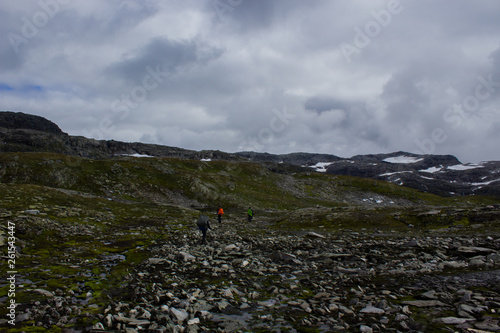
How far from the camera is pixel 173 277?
503 inches

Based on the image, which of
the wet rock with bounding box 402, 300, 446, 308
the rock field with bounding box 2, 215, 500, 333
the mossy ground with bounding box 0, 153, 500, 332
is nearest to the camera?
the rock field with bounding box 2, 215, 500, 333

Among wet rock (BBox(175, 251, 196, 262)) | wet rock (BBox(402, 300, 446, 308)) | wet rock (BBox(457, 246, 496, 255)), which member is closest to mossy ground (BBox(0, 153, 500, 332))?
wet rock (BBox(175, 251, 196, 262))

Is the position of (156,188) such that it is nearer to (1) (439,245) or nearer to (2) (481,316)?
(1) (439,245)

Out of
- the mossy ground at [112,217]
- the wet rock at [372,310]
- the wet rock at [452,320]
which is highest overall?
the wet rock at [452,320]

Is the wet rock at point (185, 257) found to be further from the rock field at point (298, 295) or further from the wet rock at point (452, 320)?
the wet rock at point (452, 320)

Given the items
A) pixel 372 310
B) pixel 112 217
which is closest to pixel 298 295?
pixel 372 310

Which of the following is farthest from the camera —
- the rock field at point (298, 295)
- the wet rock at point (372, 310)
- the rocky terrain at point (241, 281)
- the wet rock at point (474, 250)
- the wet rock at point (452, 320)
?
the wet rock at point (474, 250)

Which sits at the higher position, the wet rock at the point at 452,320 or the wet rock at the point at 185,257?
the wet rock at the point at 452,320

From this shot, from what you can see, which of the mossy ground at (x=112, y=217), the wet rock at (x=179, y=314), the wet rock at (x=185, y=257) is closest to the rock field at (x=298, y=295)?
the wet rock at (x=179, y=314)

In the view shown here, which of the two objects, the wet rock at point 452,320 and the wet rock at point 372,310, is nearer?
the wet rock at point 452,320

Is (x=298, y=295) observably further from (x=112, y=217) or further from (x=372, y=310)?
(x=112, y=217)

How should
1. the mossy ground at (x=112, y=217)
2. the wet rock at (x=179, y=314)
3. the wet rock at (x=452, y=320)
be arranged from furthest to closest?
the mossy ground at (x=112, y=217)
the wet rock at (x=179, y=314)
the wet rock at (x=452, y=320)

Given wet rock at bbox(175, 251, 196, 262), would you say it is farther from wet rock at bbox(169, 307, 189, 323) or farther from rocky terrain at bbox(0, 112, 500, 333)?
wet rock at bbox(169, 307, 189, 323)

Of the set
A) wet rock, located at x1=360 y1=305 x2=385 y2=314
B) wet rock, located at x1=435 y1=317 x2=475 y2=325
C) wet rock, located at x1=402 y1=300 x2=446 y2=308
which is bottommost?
wet rock, located at x1=360 y1=305 x2=385 y2=314
